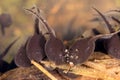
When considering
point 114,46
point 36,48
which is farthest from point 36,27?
point 114,46

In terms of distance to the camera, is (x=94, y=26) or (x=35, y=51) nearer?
(x=35, y=51)

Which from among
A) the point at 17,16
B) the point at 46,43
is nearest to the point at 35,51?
the point at 46,43

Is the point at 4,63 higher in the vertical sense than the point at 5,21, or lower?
lower

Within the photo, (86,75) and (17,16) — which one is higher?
(17,16)

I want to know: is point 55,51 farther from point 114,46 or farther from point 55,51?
point 114,46

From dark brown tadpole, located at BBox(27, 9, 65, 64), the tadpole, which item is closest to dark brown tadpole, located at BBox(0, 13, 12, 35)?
the tadpole

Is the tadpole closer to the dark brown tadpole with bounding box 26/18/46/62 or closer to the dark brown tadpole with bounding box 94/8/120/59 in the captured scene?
the dark brown tadpole with bounding box 26/18/46/62

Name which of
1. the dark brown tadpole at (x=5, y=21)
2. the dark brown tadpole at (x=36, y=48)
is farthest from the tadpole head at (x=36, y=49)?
the dark brown tadpole at (x=5, y=21)

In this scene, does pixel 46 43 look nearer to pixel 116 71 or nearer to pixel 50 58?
pixel 50 58
